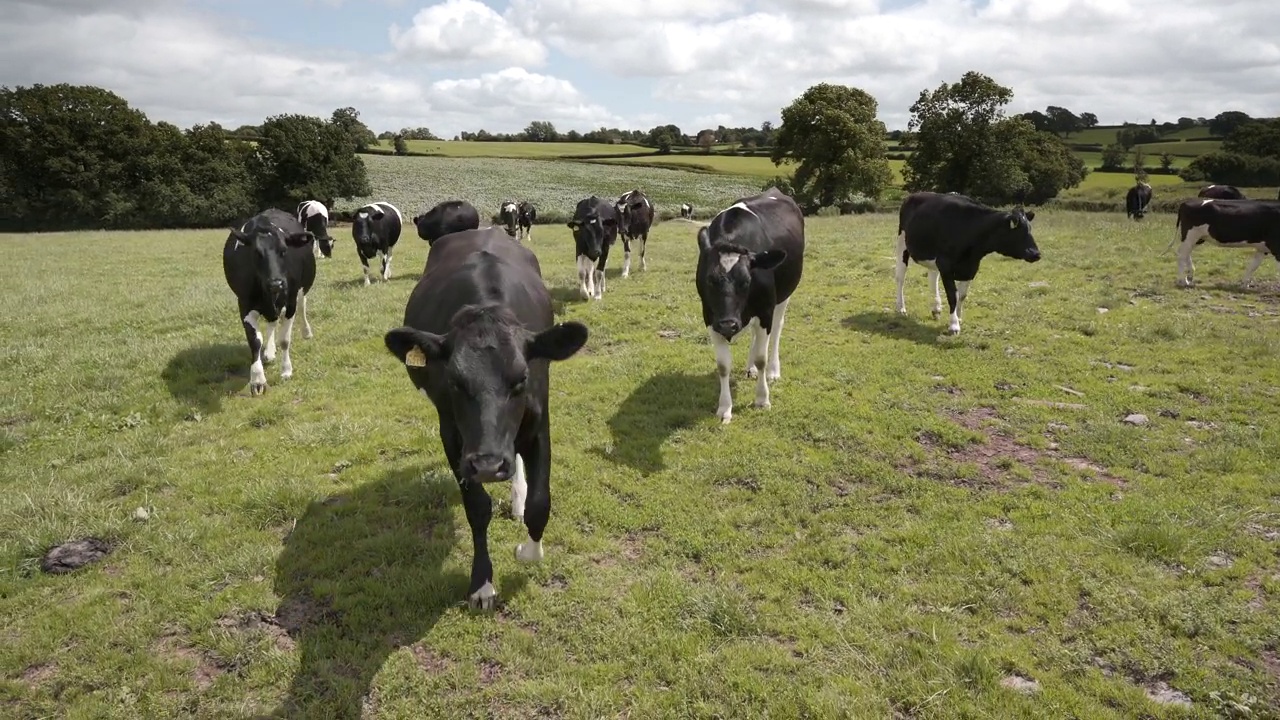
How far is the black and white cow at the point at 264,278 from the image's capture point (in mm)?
8773

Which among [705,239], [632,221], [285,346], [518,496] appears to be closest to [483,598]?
[518,496]

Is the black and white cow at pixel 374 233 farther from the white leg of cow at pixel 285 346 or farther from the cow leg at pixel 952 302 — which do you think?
the cow leg at pixel 952 302

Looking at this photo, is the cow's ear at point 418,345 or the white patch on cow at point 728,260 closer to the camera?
the cow's ear at point 418,345

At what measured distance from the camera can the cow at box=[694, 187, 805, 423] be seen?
296 inches

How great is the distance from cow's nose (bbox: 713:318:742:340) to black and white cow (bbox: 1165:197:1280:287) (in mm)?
12952

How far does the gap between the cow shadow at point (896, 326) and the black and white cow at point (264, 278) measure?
905 cm

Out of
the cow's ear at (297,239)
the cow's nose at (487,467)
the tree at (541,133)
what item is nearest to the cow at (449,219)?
the cow's ear at (297,239)

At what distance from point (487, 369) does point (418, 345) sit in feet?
1.76

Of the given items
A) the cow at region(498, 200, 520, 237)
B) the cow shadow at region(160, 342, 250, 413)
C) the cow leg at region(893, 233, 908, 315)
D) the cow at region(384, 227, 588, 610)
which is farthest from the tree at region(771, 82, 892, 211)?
the cow at region(384, 227, 588, 610)

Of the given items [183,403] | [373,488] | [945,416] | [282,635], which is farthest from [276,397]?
[945,416]

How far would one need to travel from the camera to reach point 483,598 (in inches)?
185

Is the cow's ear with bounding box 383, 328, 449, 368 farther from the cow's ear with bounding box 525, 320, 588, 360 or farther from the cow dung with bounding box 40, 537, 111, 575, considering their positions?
the cow dung with bounding box 40, 537, 111, 575

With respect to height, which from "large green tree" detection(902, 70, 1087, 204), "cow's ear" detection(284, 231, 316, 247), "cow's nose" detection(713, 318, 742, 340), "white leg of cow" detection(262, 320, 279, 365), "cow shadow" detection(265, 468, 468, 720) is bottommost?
"cow shadow" detection(265, 468, 468, 720)

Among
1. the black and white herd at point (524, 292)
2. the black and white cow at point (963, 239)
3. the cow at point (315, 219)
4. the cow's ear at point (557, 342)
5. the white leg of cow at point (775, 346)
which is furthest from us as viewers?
the cow at point (315, 219)
